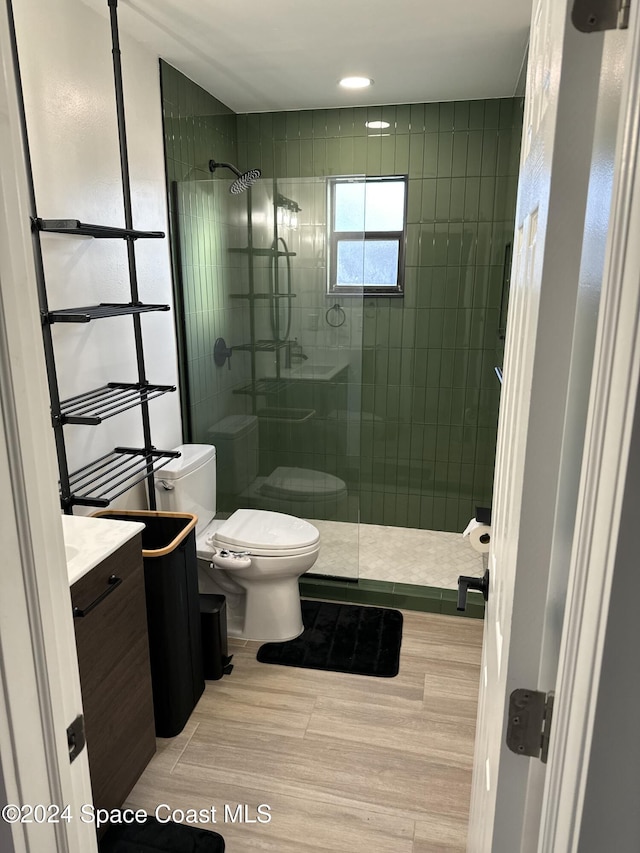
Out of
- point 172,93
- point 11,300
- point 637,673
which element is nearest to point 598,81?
point 637,673

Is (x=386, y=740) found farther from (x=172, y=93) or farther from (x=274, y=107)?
(x=274, y=107)

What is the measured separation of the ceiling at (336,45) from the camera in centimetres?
206

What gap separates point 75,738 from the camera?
0.87m

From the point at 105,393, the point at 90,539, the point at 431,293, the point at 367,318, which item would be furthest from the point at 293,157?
the point at 90,539

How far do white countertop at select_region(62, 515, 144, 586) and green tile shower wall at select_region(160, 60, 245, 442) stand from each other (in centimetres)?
126

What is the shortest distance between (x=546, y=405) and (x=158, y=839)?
1.75 m

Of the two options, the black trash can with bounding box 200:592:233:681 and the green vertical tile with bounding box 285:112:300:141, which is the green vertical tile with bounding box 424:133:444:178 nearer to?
the green vertical tile with bounding box 285:112:300:141

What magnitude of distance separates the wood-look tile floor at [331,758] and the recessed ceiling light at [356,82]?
264 cm

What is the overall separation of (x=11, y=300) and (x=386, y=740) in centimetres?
199

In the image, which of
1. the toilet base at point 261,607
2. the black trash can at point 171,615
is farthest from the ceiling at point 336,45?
the toilet base at point 261,607

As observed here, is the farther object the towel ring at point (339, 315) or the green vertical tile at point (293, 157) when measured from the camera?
the green vertical tile at point (293, 157)

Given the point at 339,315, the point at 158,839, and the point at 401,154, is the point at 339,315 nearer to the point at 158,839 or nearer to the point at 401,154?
the point at 401,154

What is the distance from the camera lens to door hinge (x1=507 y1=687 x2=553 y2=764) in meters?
0.73

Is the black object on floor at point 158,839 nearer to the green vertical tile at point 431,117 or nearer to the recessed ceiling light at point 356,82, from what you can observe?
the recessed ceiling light at point 356,82
